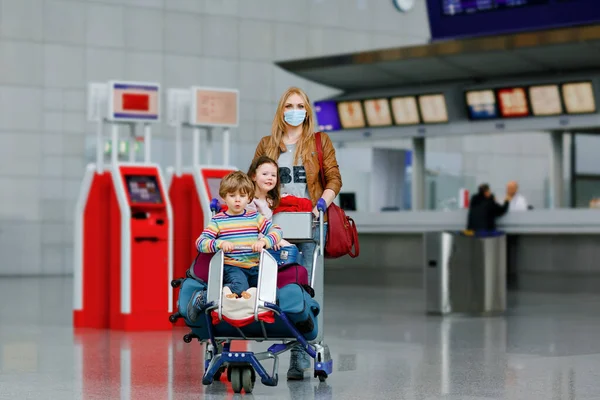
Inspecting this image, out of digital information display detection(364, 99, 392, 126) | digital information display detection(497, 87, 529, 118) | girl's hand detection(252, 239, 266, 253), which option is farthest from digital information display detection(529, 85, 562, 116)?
girl's hand detection(252, 239, 266, 253)

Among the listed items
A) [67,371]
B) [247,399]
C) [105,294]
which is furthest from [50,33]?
[247,399]

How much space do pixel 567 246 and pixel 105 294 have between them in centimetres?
891

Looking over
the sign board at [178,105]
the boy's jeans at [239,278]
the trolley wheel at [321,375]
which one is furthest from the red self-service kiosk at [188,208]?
the boy's jeans at [239,278]

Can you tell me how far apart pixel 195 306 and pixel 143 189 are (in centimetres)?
495

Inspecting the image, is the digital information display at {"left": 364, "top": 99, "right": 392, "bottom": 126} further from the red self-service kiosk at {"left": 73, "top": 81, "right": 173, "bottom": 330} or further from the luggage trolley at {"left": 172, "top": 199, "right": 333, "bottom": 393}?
the luggage trolley at {"left": 172, "top": 199, "right": 333, "bottom": 393}

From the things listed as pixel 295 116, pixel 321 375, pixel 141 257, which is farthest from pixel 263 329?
pixel 141 257

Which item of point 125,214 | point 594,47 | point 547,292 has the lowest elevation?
point 547,292

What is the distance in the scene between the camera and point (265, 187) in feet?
22.5

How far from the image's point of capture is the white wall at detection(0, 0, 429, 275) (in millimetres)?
23609

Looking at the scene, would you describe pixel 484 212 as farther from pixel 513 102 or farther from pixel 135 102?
pixel 135 102

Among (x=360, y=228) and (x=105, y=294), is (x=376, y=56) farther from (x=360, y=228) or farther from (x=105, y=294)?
(x=105, y=294)

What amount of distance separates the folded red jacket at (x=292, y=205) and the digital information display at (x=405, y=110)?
566 inches

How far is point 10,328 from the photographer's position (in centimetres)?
1126

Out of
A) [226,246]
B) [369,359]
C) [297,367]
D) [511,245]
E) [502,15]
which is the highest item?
[502,15]
